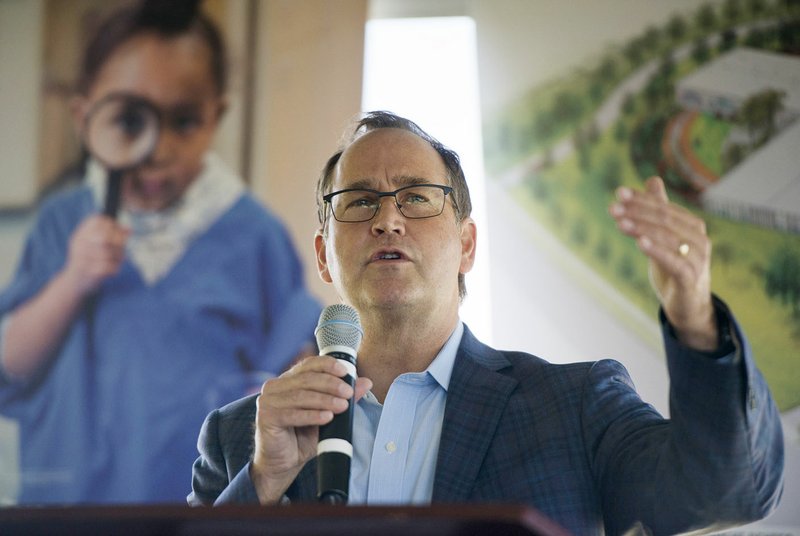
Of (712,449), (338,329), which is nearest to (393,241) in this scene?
(338,329)

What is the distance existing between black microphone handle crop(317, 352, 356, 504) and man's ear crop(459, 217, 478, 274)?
0.85 m

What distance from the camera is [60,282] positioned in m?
4.36

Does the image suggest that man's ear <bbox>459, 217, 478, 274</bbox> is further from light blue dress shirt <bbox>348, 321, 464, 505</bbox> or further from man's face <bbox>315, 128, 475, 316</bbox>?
light blue dress shirt <bbox>348, 321, 464, 505</bbox>

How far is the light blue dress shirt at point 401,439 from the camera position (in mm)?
1792

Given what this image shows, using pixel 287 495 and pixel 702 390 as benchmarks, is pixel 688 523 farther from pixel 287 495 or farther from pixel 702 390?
pixel 287 495

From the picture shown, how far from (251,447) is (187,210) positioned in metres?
2.61

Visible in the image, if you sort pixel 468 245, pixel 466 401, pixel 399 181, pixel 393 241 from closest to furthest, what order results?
pixel 466 401 < pixel 393 241 < pixel 399 181 < pixel 468 245

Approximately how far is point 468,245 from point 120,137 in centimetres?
264

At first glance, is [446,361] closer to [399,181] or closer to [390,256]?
[390,256]

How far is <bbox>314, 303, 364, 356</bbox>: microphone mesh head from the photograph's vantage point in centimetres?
158

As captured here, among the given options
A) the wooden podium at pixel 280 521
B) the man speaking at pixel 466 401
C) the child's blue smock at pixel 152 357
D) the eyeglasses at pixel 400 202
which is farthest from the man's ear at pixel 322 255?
the child's blue smock at pixel 152 357

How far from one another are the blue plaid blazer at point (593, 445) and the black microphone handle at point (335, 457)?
0.29 m

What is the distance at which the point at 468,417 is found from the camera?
1838 millimetres

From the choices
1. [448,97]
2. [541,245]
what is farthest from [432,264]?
[448,97]
